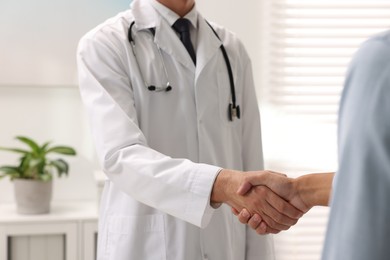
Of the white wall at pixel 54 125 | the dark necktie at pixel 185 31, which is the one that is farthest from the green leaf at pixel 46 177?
the dark necktie at pixel 185 31

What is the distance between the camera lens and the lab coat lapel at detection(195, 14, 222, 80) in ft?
5.66

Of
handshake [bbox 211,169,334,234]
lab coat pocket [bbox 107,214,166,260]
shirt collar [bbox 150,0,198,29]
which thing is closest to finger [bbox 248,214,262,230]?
handshake [bbox 211,169,334,234]

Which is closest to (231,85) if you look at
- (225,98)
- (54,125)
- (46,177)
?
(225,98)

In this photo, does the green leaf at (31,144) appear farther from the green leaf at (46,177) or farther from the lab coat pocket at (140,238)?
the lab coat pocket at (140,238)

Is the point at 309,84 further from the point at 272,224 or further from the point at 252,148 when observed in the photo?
the point at 272,224

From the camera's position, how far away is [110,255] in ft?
5.42

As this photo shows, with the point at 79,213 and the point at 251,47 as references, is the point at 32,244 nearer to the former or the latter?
the point at 79,213

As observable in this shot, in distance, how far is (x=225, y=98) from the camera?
177 cm

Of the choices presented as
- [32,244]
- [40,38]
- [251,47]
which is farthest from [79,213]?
[251,47]

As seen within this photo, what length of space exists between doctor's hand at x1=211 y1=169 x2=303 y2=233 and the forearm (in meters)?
0.05

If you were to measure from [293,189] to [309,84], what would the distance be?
3.94 feet

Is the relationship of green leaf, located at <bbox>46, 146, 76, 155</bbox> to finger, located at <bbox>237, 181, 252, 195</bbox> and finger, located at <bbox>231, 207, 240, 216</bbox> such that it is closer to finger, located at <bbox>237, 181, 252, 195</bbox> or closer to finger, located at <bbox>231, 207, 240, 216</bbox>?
finger, located at <bbox>231, 207, 240, 216</bbox>

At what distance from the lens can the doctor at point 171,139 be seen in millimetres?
1489

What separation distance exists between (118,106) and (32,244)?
136 centimetres
